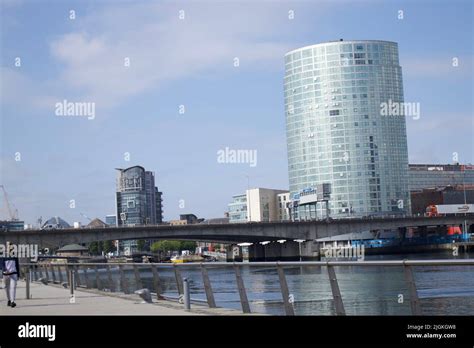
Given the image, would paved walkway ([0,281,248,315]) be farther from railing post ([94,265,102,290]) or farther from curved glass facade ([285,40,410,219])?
curved glass facade ([285,40,410,219])

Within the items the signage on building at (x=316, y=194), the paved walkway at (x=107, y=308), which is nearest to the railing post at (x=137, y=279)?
the paved walkway at (x=107, y=308)

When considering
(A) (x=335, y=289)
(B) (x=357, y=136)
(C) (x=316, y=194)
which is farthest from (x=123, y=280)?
(B) (x=357, y=136)

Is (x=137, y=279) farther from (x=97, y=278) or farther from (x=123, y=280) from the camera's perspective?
(x=97, y=278)

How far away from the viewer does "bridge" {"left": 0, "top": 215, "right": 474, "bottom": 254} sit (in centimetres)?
9950

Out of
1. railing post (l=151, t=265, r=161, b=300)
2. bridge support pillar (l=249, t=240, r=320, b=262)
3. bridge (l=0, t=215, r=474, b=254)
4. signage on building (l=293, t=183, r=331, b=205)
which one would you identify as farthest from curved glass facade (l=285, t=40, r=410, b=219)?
railing post (l=151, t=265, r=161, b=300)

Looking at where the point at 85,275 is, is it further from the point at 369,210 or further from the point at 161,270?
the point at 369,210

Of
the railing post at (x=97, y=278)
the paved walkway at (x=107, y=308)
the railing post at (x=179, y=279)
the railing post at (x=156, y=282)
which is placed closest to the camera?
the paved walkway at (x=107, y=308)

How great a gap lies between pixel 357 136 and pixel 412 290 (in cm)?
18140

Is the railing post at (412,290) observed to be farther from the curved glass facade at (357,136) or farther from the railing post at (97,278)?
the curved glass facade at (357,136)

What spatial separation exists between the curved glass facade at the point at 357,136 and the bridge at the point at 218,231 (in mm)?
66263

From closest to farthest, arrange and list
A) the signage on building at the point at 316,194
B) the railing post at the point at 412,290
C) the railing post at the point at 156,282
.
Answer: the railing post at the point at 412,290 → the railing post at the point at 156,282 → the signage on building at the point at 316,194

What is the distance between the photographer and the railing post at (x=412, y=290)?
43.4ft
